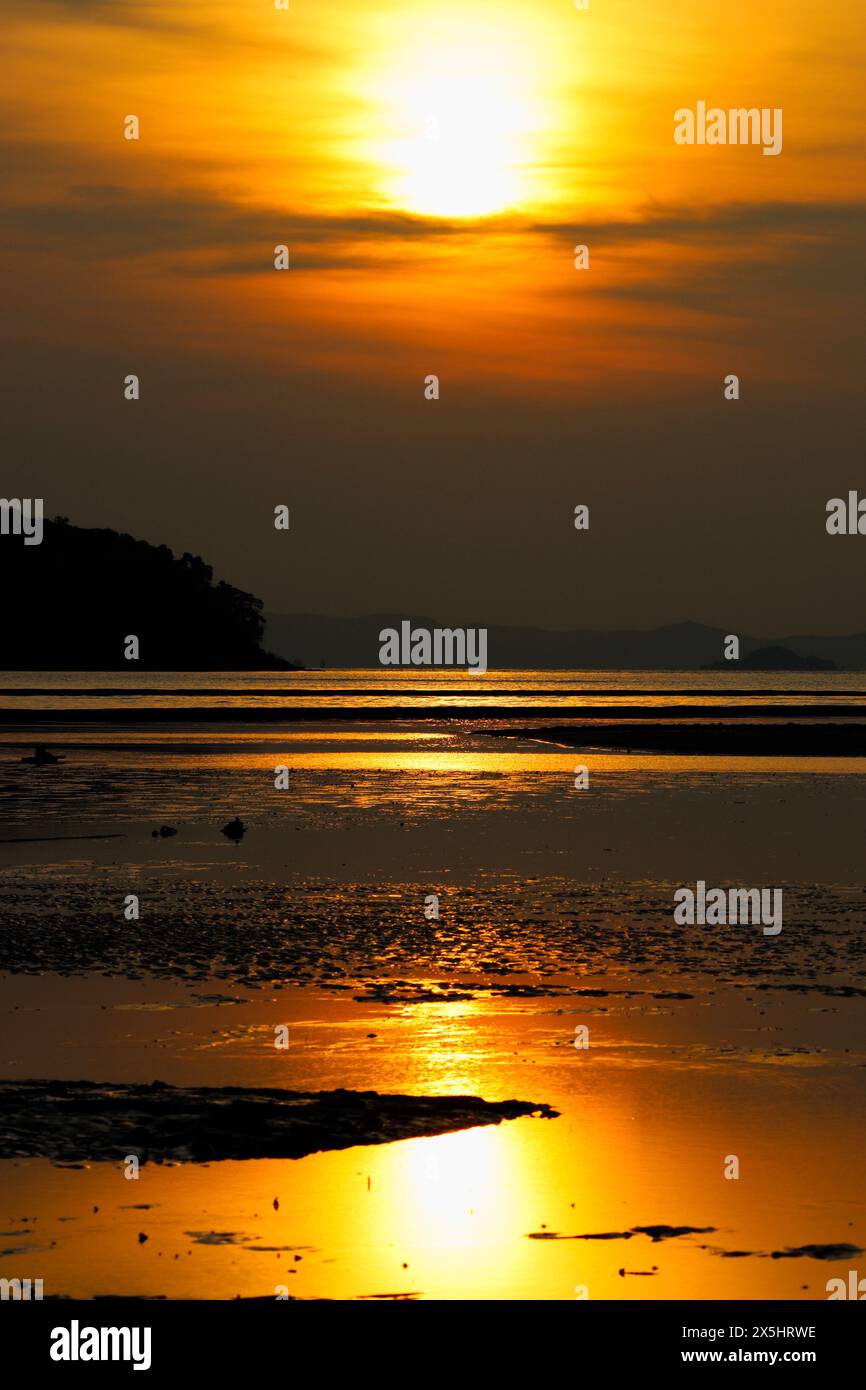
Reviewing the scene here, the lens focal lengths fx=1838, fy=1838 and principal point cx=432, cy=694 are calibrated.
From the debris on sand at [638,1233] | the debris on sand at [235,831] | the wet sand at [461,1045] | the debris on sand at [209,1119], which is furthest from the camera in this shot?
the debris on sand at [235,831]

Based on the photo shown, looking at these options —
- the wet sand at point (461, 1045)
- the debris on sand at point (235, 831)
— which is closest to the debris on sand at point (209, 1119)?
the wet sand at point (461, 1045)

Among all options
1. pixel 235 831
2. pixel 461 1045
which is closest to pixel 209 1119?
pixel 461 1045

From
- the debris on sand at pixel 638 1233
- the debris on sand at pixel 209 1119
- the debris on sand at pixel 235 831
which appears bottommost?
the debris on sand at pixel 638 1233

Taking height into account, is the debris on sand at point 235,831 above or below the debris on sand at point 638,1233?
above

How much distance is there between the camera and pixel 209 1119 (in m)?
14.3

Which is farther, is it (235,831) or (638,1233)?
(235,831)

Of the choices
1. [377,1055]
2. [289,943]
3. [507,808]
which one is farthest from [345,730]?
[377,1055]

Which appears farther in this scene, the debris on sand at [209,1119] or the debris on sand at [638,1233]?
the debris on sand at [209,1119]

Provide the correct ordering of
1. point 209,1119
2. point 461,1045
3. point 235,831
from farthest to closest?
point 235,831 < point 461,1045 < point 209,1119

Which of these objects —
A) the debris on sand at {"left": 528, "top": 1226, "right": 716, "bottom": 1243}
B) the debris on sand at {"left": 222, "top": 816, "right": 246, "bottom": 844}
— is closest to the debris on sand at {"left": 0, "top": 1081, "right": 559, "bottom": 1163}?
the debris on sand at {"left": 528, "top": 1226, "right": 716, "bottom": 1243}

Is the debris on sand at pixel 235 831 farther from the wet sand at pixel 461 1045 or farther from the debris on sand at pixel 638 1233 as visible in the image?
the debris on sand at pixel 638 1233

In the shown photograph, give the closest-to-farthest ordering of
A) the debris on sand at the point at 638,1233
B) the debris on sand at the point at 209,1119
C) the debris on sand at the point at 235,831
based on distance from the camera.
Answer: the debris on sand at the point at 638,1233 < the debris on sand at the point at 209,1119 < the debris on sand at the point at 235,831

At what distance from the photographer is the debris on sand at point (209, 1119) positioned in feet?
44.5

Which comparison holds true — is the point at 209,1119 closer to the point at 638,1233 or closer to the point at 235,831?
the point at 638,1233
